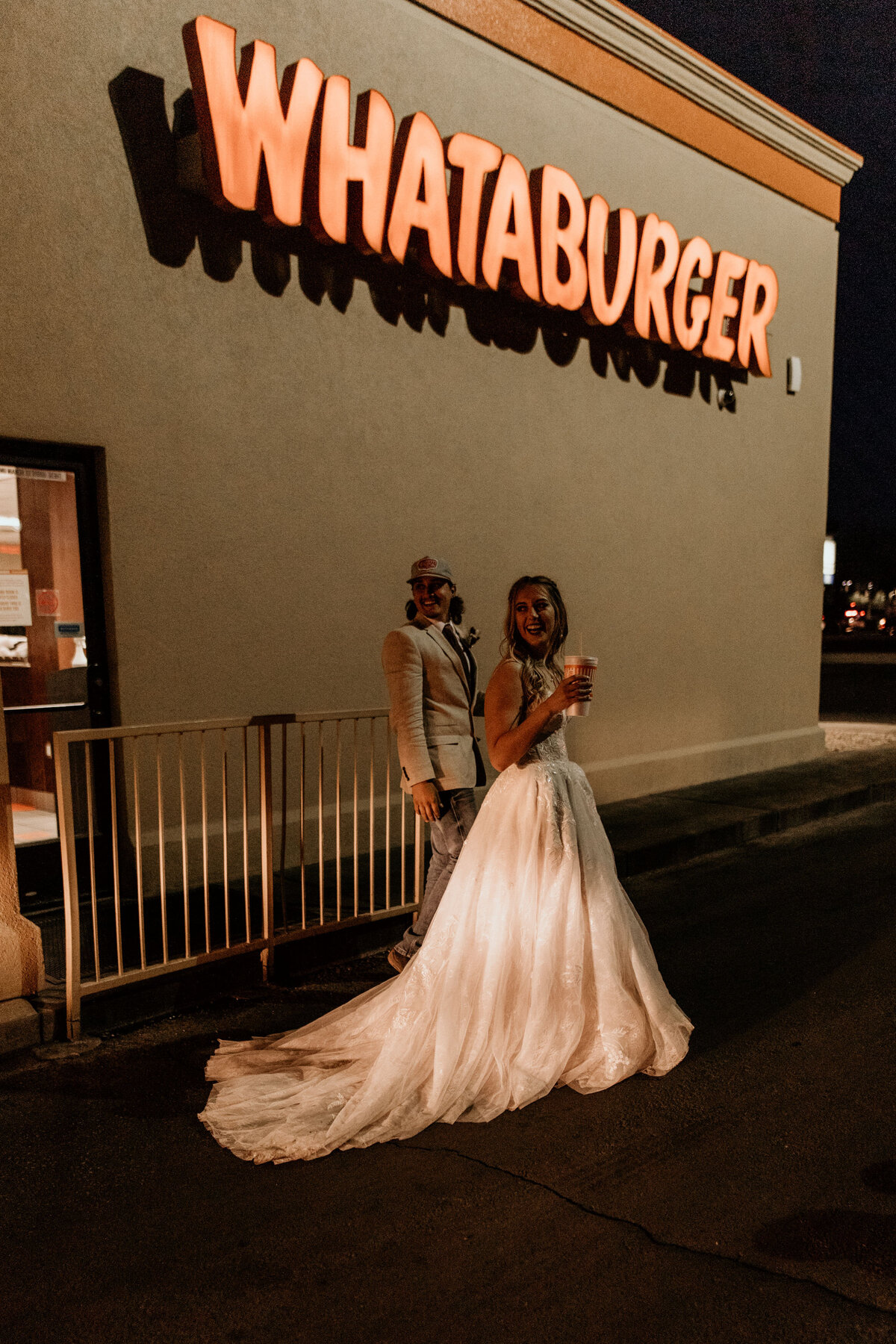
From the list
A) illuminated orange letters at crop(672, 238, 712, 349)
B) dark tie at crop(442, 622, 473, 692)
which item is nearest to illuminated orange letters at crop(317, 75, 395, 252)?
dark tie at crop(442, 622, 473, 692)

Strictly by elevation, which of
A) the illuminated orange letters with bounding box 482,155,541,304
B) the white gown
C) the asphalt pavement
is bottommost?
the asphalt pavement

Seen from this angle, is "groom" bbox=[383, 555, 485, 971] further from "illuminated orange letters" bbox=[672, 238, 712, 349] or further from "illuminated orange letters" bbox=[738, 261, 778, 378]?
"illuminated orange letters" bbox=[738, 261, 778, 378]

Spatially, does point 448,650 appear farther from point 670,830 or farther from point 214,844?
point 670,830

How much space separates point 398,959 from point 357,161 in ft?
→ 17.4

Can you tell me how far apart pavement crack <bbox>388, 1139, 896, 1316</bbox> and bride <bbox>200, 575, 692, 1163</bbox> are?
0.23m

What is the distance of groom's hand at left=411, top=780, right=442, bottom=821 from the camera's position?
4695mm

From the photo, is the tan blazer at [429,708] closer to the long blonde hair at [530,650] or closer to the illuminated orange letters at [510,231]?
the long blonde hair at [530,650]

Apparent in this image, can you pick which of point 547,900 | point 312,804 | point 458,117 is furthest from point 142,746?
point 458,117

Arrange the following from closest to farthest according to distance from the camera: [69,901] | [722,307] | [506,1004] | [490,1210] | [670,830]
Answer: [490,1210] → [506,1004] → [69,901] → [670,830] → [722,307]

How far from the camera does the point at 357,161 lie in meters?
6.65

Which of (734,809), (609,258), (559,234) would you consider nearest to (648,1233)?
(734,809)

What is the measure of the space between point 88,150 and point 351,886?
189 inches

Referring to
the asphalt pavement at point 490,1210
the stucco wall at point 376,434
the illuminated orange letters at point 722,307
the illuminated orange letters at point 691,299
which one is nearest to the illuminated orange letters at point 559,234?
the stucco wall at point 376,434

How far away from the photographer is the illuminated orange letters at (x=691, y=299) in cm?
941
